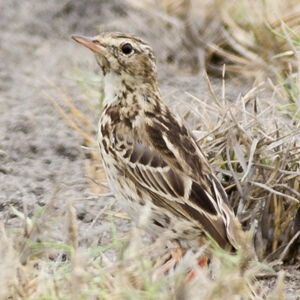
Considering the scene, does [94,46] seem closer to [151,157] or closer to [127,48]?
[127,48]

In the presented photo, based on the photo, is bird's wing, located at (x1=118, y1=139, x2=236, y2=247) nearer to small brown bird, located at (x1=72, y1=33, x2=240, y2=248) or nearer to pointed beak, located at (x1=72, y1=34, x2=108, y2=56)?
small brown bird, located at (x1=72, y1=33, x2=240, y2=248)

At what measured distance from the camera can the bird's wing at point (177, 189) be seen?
3.87 meters

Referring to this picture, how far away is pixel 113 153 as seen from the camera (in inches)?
164

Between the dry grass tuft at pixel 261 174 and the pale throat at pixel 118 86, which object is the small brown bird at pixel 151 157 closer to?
the pale throat at pixel 118 86

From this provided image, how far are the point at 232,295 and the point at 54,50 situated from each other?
4897 mm

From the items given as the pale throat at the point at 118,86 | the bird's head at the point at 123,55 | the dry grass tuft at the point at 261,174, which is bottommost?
the dry grass tuft at the point at 261,174

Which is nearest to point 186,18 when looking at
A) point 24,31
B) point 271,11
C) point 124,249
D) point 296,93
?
point 271,11

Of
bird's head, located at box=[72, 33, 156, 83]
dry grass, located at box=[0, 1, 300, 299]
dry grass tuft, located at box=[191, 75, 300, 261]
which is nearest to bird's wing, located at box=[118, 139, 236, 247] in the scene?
dry grass, located at box=[0, 1, 300, 299]

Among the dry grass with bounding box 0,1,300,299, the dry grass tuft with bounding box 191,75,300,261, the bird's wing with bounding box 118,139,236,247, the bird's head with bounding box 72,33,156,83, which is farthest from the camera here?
the bird's head with bounding box 72,33,156,83

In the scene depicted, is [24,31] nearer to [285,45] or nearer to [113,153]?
[285,45]

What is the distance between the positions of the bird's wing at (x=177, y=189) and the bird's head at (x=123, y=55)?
482 millimetres

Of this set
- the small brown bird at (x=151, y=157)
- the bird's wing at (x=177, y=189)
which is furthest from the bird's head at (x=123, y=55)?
the bird's wing at (x=177, y=189)

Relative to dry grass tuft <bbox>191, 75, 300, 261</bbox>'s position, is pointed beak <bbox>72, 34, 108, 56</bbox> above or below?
above

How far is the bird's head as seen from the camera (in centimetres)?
445
